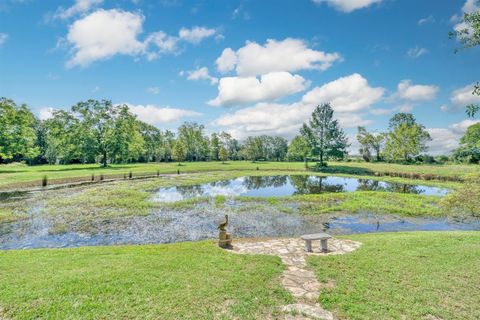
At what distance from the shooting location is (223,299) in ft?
20.2

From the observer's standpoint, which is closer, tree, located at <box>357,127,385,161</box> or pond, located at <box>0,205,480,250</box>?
pond, located at <box>0,205,480,250</box>

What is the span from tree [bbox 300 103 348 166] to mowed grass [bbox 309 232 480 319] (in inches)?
1915

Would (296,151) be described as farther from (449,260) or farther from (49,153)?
(449,260)

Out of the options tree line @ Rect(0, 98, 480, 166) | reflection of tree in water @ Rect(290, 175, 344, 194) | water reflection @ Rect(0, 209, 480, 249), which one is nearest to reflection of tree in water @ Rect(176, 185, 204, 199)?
water reflection @ Rect(0, 209, 480, 249)

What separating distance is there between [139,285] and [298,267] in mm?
4834

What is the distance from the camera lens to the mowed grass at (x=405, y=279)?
5.78 metres

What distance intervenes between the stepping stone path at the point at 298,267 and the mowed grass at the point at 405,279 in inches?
11.6

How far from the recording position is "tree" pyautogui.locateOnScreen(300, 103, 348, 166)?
57500mm

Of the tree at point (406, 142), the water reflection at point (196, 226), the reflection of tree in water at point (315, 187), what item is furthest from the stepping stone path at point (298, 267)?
the tree at point (406, 142)

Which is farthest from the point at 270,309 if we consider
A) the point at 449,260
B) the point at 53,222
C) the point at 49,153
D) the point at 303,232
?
the point at 49,153

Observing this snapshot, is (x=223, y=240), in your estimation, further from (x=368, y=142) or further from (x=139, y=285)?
(x=368, y=142)

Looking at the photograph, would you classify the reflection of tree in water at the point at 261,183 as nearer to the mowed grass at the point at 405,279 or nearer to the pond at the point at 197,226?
the pond at the point at 197,226

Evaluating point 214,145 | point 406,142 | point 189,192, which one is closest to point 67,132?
point 189,192

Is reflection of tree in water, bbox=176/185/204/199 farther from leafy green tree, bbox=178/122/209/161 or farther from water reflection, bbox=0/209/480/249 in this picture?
leafy green tree, bbox=178/122/209/161
